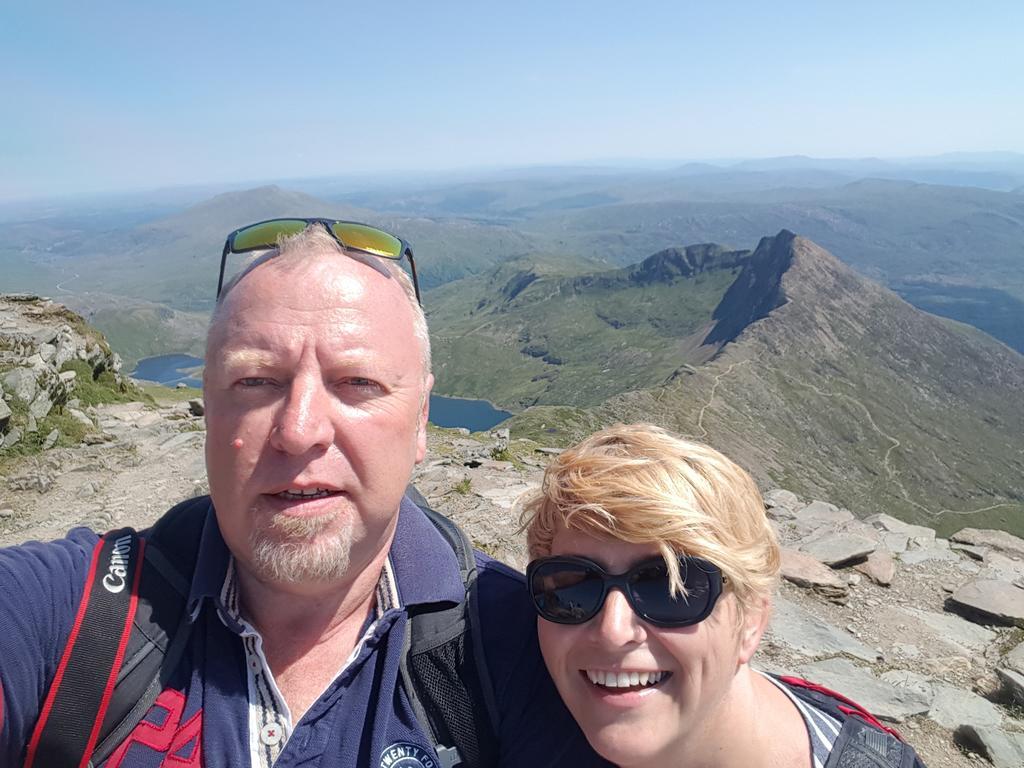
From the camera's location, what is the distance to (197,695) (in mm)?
3215

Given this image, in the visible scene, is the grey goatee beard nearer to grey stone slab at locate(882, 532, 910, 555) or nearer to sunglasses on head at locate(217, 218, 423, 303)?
sunglasses on head at locate(217, 218, 423, 303)

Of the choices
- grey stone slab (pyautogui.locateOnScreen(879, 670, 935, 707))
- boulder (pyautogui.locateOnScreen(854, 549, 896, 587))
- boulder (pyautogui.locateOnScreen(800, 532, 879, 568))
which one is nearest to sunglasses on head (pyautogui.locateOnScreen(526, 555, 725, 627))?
grey stone slab (pyautogui.locateOnScreen(879, 670, 935, 707))

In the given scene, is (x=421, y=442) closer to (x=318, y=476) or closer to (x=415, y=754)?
(x=318, y=476)

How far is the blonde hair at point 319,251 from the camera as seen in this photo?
13.1ft

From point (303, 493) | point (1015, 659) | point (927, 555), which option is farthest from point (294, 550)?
point (927, 555)

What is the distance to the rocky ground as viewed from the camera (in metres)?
7.88

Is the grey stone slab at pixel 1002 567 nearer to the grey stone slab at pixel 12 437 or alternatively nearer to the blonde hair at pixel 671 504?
the blonde hair at pixel 671 504

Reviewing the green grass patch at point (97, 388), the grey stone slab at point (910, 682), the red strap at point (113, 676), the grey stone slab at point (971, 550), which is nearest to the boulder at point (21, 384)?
the green grass patch at point (97, 388)

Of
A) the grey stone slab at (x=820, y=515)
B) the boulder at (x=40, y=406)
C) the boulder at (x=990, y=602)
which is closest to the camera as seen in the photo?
the boulder at (x=990, y=602)

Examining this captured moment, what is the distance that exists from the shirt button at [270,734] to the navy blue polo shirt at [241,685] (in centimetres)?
9

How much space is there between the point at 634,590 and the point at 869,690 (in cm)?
696

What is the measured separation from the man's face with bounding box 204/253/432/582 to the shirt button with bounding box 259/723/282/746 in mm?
808

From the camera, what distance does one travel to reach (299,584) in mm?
3385

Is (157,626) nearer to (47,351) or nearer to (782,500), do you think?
(782,500)
